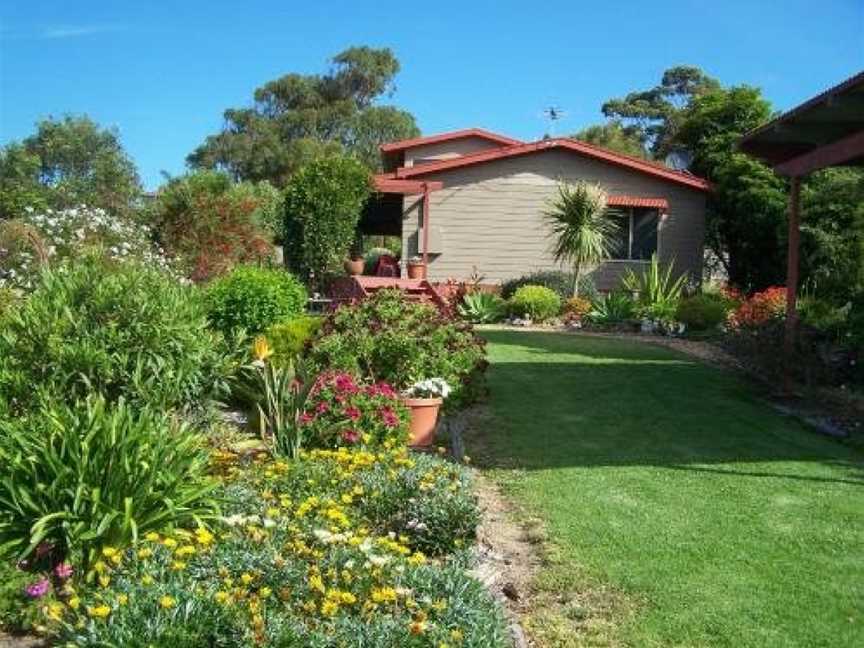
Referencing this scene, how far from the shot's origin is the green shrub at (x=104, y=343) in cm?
679

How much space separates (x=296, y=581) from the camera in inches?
158

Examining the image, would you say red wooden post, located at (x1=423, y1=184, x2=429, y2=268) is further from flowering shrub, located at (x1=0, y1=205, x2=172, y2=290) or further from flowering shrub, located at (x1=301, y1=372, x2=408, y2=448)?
flowering shrub, located at (x1=301, y1=372, x2=408, y2=448)

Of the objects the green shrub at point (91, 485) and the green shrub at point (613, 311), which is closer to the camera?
the green shrub at point (91, 485)

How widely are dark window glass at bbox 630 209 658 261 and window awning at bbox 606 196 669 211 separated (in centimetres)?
35

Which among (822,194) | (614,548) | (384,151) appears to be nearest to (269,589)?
(614,548)

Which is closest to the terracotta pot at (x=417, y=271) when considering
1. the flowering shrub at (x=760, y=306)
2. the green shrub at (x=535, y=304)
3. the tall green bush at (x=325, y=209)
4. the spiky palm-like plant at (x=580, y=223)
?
the tall green bush at (x=325, y=209)

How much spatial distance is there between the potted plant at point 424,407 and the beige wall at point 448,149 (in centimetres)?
1987

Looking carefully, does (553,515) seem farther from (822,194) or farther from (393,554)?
(822,194)

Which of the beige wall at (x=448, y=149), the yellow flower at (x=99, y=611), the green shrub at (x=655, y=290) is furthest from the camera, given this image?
the beige wall at (x=448, y=149)

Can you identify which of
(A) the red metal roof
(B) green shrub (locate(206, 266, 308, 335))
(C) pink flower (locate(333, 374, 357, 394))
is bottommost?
(C) pink flower (locate(333, 374, 357, 394))

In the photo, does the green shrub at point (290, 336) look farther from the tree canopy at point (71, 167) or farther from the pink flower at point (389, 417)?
the tree canopy at point (71, 167)

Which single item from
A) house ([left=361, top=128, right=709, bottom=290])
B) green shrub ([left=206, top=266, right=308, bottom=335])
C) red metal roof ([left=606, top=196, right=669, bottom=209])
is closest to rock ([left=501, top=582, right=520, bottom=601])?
green shrub ([left=206, top=266, right=308, bottom=335])

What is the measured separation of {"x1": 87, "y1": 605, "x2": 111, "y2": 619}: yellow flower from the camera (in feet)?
11.3

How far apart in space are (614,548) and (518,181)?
17.8 meters
